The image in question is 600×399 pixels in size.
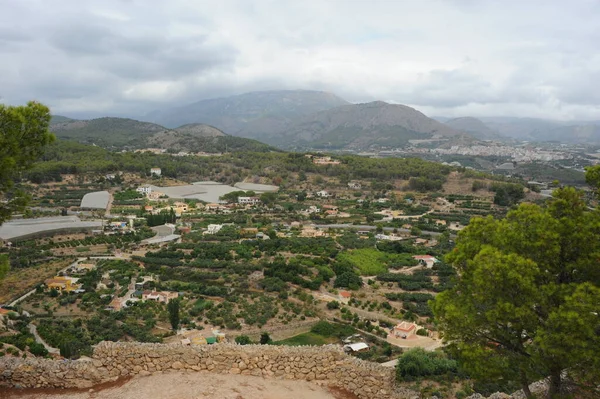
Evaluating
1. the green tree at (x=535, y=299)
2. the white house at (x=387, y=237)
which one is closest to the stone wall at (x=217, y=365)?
the green tree at (x=535, y=299)

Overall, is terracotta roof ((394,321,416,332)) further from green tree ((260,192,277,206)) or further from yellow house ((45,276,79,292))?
green tree ((260,192,277,206))

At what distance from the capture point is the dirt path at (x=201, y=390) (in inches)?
305

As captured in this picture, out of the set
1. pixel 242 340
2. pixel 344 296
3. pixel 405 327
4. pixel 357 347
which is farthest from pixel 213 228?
pixel 357 347

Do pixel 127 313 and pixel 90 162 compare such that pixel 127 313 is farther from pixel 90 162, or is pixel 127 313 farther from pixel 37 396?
pixel 90 162

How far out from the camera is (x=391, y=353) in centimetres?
1830

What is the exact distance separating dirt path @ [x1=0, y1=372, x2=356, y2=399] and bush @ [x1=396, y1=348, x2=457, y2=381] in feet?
20.9

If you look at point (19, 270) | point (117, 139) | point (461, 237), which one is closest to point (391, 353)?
point (461, 237)

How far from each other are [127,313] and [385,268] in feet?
62.7

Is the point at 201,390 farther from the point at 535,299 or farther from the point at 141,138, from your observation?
the point at 141,138

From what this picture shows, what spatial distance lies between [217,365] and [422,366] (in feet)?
27.3

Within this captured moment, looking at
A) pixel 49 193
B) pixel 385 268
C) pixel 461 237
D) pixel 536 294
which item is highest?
pixel 461 237

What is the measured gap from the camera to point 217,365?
8.42m

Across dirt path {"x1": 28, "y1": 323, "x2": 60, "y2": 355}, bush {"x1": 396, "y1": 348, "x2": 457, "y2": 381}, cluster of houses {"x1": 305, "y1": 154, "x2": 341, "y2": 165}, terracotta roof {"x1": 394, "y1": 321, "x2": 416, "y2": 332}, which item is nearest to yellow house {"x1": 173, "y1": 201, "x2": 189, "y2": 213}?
dirt path {"x1": 28, "y1": 323, "x2": 60, "y2": 355}

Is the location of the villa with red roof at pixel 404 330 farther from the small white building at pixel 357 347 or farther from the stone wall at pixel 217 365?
the stone wall at pixel 217 365
